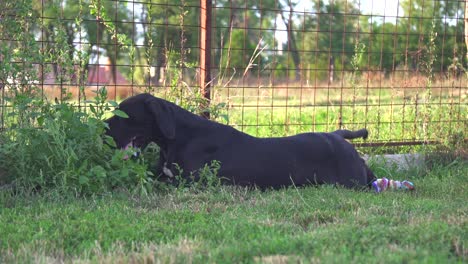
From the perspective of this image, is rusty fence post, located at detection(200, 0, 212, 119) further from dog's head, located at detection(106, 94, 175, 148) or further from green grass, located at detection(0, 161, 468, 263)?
green grass, located at detection(0, 161, 468, 263)

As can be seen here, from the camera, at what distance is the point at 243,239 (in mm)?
3223

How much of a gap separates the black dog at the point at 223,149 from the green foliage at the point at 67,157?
33 centimetres

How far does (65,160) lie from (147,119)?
0.84 m

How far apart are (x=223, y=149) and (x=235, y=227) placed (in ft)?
5.43

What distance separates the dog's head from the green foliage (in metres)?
0.29

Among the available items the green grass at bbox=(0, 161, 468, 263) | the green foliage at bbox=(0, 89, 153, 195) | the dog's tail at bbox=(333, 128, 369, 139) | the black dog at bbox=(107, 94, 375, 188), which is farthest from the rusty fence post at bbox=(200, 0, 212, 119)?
the green grass at bbox=(0, 161, 468, 263)

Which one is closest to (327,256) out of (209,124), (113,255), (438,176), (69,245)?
(113,255)

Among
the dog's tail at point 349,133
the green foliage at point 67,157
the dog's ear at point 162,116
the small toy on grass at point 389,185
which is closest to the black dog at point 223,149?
the dog's ear at point 162,116

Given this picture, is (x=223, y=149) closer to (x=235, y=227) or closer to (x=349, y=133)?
(x=349, y=133)

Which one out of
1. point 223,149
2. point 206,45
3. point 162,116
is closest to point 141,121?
point 162,116

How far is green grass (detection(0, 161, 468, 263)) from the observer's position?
289 centimetres

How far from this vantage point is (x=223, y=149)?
506 centimetres

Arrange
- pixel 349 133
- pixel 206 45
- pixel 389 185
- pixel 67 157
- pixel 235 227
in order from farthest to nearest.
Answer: pixel 206 45
pixel 349 133
pixel 389 185
pixel 67 157
pixel 235 227

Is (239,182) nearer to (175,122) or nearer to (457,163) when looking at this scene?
(175,122)
